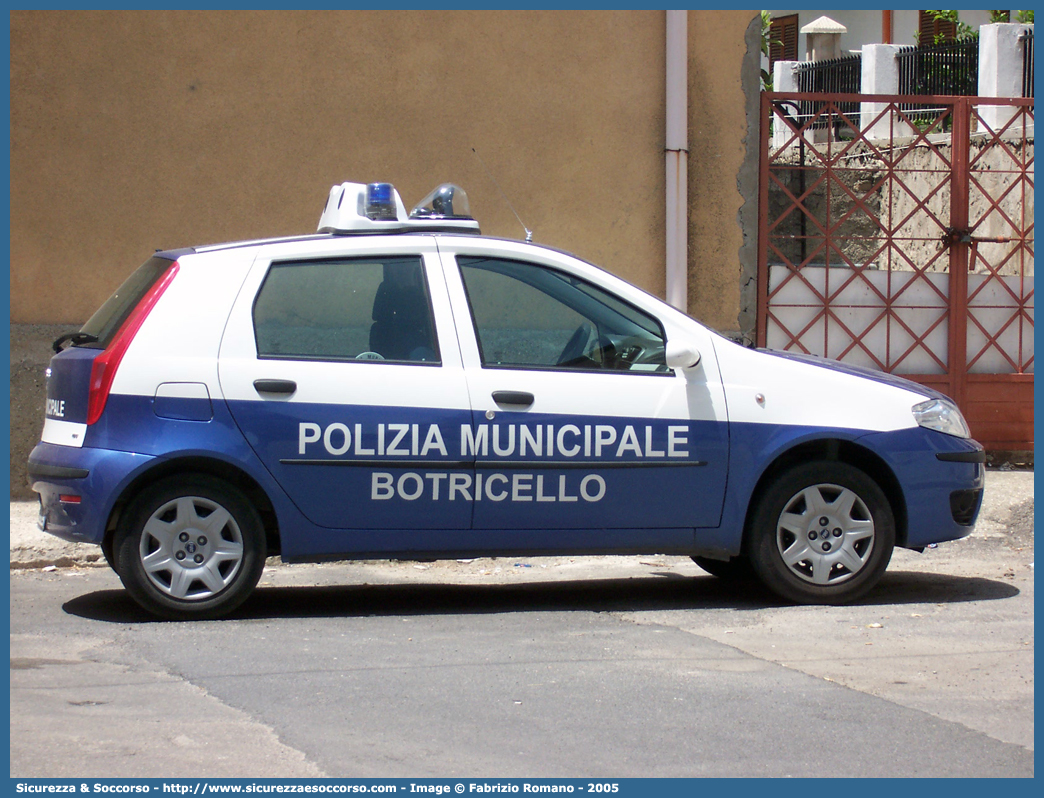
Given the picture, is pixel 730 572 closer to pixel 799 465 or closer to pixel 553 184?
pixel 799 465

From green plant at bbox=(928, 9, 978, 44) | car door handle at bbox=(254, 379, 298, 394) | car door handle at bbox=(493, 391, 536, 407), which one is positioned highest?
green plant at bbox=(928, 9, 978, 44)

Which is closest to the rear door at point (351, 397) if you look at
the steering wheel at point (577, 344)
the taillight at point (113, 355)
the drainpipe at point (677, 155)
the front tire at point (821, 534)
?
the taillight at point (113, 355)

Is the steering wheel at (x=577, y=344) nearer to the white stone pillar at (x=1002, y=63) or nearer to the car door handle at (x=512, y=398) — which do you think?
the car door handle at (x=512, y=398)

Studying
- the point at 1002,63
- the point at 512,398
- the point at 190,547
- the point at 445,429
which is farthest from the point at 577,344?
the point at 1002,63

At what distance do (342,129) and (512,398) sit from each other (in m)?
3.88

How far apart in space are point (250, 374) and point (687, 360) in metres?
1.87

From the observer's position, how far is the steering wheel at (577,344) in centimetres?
543

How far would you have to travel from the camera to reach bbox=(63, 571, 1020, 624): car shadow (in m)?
5.62

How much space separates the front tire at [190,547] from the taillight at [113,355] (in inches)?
16.4

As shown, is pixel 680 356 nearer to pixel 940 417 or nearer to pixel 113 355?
pixel 940 417

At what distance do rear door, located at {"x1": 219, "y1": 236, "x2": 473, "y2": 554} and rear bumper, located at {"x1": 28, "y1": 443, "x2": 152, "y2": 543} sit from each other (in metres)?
0.53

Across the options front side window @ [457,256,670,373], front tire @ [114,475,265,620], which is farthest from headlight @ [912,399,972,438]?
front tire @ [114,475,265,620]

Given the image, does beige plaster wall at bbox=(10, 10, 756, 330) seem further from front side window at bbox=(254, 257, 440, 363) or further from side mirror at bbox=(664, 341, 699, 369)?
side mirror at bbox=(664, 341, 699, 369)
